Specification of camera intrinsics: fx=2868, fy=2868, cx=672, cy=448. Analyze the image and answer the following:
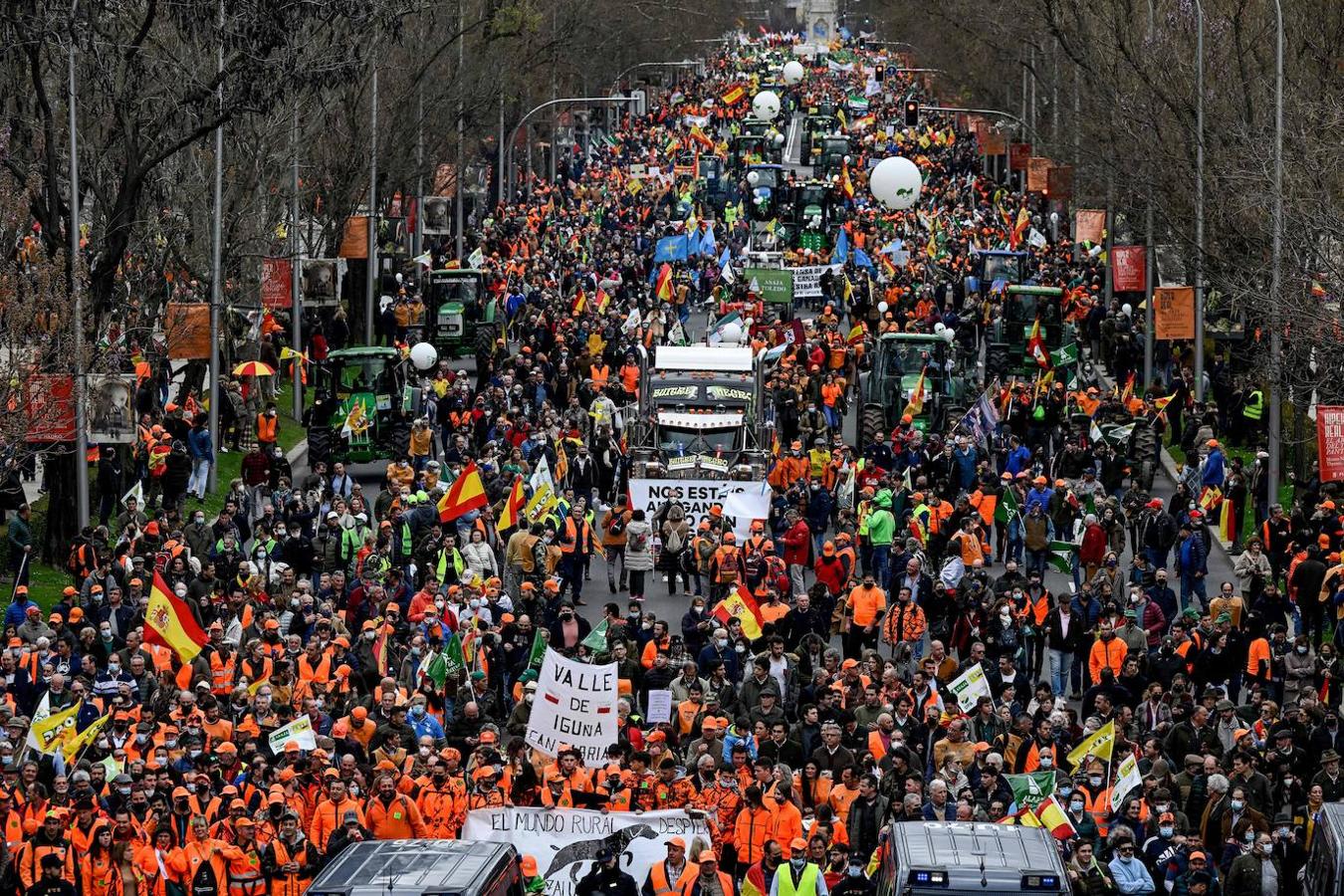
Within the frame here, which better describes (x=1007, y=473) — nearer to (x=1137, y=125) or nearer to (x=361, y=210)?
(x=1137, y=125)

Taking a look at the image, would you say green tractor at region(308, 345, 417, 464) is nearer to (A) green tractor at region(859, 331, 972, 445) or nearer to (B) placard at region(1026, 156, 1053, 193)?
(A) green tractor at region(859, 331, 972, 445)

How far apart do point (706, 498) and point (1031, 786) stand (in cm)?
1191

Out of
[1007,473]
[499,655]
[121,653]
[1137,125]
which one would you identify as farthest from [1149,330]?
[121,653]

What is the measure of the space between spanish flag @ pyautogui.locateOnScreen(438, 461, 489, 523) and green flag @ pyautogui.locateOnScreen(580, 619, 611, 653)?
4909 millimetres

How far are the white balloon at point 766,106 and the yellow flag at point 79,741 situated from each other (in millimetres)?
87586

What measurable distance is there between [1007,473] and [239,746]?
13744mm

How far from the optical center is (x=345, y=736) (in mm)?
22734

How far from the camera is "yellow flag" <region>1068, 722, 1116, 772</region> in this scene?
21.7 metres

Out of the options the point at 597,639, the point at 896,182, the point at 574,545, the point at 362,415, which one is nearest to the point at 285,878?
the point at 597,639

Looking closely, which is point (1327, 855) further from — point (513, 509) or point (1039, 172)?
point (1039, 172)

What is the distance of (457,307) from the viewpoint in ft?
167

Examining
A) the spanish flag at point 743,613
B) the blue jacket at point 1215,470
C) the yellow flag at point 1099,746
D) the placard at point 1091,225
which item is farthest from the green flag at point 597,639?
the placard at point 1091,225

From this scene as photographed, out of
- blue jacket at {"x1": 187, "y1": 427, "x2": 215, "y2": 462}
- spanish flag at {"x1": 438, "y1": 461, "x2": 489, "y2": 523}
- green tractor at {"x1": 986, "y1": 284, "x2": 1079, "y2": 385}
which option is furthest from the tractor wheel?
spanish flag at {"x1": 438, "y1": 461, "x2": 489, "y2": 523}

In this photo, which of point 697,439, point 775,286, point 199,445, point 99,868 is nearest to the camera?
point 99,868
